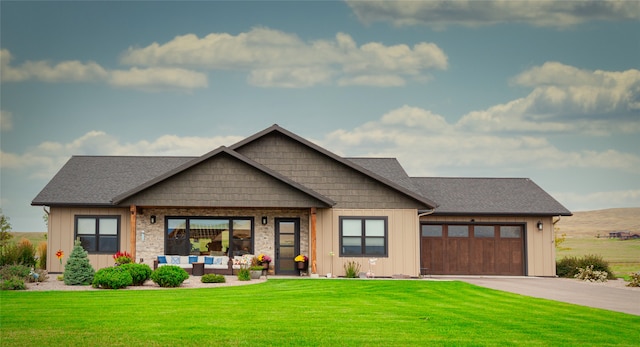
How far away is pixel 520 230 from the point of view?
32656 mm

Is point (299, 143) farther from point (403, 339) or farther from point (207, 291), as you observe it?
point (403, 339)

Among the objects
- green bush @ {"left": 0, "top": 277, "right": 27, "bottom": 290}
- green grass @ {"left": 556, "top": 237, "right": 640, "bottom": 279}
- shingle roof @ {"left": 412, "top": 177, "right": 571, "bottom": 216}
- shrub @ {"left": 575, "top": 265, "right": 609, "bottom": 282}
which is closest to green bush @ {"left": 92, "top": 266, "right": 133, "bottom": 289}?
green bush @ {"left": 0, "top": 277, "right": 27, "bottom": 290}

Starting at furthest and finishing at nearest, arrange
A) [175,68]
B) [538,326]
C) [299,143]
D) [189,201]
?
[175,68] → [299,143] → [189,201] → [538,326]

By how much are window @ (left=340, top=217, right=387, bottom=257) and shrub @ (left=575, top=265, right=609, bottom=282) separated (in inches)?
328

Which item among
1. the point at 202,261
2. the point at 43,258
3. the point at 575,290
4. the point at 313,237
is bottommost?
the point at 575,290

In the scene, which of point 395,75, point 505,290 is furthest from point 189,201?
point 395,75

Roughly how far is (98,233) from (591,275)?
20.0m

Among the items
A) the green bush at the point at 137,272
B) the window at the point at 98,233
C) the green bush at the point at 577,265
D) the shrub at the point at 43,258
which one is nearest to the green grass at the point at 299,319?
the green bush at the point at 137,272

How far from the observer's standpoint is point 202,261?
29.2 metres

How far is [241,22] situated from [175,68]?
6.40 m

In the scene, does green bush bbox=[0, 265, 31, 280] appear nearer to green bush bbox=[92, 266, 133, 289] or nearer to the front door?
green bush bbox=[92, 266, 133, 289]

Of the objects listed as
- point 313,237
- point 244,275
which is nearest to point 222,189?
point 244,275

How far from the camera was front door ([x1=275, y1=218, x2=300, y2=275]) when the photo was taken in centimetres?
2973

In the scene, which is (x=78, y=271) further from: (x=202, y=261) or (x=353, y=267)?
(x=353, y=267)
